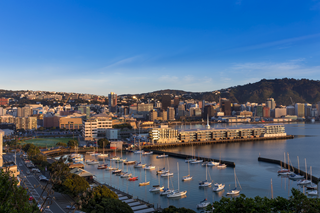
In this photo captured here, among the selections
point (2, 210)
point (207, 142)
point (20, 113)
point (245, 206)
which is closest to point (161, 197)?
point (245, 206)

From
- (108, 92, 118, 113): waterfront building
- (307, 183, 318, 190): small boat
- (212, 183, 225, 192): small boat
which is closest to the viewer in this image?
(307, 183, 318, 190): small boat

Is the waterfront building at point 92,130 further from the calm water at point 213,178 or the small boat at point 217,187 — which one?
the small boat at point 217,187

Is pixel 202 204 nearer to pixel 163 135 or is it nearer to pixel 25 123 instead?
pixel 163 135

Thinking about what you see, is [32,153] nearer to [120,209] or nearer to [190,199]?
[190,199]

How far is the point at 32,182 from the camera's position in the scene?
A: 10273 millimetres

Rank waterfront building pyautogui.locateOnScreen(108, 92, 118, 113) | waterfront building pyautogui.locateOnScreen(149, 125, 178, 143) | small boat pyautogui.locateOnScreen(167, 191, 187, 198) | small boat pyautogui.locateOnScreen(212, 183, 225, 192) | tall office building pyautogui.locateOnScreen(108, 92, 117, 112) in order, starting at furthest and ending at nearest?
tall office building pyautogui.locateOnScreen(108, 92, 117, 112)
waterfront building pyautogui.locateOnScreen(108, 92, 118, 113)
waterfront building pyautogui.locateOnScreen(149, 125, 178, 143)
small boat pyautogui.locateOnScreen(212, 183, 225, 192)
small boat pyautogui.locateOnScreen(167, 191, 187, 198)

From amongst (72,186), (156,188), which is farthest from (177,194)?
(72,186)

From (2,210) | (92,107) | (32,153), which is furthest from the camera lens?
(92,107)

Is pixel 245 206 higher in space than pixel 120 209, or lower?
higher

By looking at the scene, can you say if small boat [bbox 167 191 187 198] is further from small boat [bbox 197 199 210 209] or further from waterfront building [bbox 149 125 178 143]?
waterfront building [bbox 149 125 178 143]

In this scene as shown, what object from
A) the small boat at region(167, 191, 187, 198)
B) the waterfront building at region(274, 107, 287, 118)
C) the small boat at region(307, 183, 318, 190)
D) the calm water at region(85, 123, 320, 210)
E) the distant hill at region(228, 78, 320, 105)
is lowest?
the calm water at region(85, 123, 320, 210)

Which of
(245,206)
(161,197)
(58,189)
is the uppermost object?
(245,206)

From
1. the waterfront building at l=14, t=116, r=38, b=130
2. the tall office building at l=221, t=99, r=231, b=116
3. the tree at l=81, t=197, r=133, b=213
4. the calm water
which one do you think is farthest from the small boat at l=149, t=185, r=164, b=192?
the tall office building at l=221, t=99, r=231, b=116

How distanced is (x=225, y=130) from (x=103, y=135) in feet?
40.0
